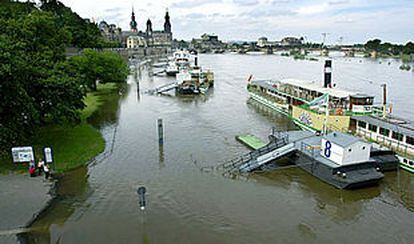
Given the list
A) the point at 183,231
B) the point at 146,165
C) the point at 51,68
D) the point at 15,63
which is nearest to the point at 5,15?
the point at 51,68

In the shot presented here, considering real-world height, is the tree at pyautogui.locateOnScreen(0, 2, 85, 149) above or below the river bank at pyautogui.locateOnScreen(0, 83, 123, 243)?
above

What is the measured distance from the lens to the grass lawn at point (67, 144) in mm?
23427

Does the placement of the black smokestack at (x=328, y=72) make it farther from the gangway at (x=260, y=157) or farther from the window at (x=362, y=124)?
the gangway at (x=260, y=157)

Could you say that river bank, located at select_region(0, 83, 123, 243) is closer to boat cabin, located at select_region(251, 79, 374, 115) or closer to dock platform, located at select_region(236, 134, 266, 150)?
dock platform, located at select_region(236, 134, 266, 150)

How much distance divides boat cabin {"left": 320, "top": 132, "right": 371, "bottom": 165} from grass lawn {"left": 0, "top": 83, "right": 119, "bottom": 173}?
55.2 ft

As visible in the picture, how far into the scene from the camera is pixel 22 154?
72.2 ft

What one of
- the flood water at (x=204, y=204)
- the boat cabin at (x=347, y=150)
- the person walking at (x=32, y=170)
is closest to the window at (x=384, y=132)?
the flood water at (x=204, y=204)

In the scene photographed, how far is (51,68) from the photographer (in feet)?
98.2

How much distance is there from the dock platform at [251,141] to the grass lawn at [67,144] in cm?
1208

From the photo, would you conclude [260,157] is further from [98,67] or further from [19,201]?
[98,67]

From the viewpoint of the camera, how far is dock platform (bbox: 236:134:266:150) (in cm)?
2989

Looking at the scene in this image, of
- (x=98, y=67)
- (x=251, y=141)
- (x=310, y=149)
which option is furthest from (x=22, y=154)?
(x=98, y=67)

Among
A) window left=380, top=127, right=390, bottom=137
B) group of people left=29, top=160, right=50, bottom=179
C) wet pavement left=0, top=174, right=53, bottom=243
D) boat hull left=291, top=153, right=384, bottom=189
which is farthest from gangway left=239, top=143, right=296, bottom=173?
wet pavement left=0, top=174, right=53, bottom=243

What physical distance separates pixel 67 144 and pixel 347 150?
20659mm
